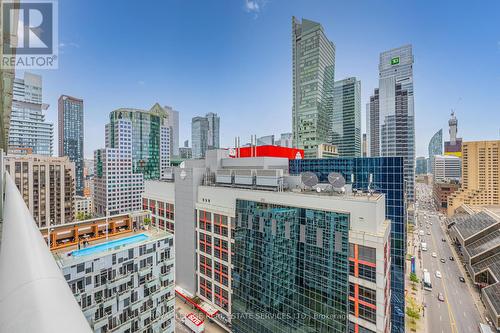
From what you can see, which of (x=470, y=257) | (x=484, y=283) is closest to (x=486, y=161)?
(x=470, y=257)

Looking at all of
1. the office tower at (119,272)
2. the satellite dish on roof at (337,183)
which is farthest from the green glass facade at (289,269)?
the office tower at (119,272)

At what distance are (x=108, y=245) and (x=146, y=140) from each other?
317ft

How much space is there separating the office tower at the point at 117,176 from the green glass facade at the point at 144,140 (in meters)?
6.84

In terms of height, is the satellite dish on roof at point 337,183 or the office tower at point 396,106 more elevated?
the office tower at point 396,106

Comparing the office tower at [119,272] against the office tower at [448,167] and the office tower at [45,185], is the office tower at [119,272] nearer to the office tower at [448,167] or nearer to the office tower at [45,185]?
the office tower at [45,185]

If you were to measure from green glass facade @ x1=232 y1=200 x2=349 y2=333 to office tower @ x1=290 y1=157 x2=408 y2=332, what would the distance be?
366 inches

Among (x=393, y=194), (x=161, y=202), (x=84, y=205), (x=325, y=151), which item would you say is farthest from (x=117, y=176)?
(x=393, y=194)

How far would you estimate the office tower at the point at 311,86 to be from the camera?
11881cm

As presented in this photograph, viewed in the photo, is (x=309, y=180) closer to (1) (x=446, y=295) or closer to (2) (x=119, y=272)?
(2) (x=119, y=272)

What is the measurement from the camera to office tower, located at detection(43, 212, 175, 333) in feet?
66.9

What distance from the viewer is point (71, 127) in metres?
157

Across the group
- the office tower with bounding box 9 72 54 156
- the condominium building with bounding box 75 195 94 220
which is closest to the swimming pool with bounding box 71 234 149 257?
the condominium building with bounding box 75 195 94 220

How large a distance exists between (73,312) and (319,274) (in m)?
26.8

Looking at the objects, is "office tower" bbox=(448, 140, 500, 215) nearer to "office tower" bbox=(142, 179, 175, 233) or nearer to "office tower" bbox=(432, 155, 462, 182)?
"office tower" bbox=(432, 155, 462, 182)
